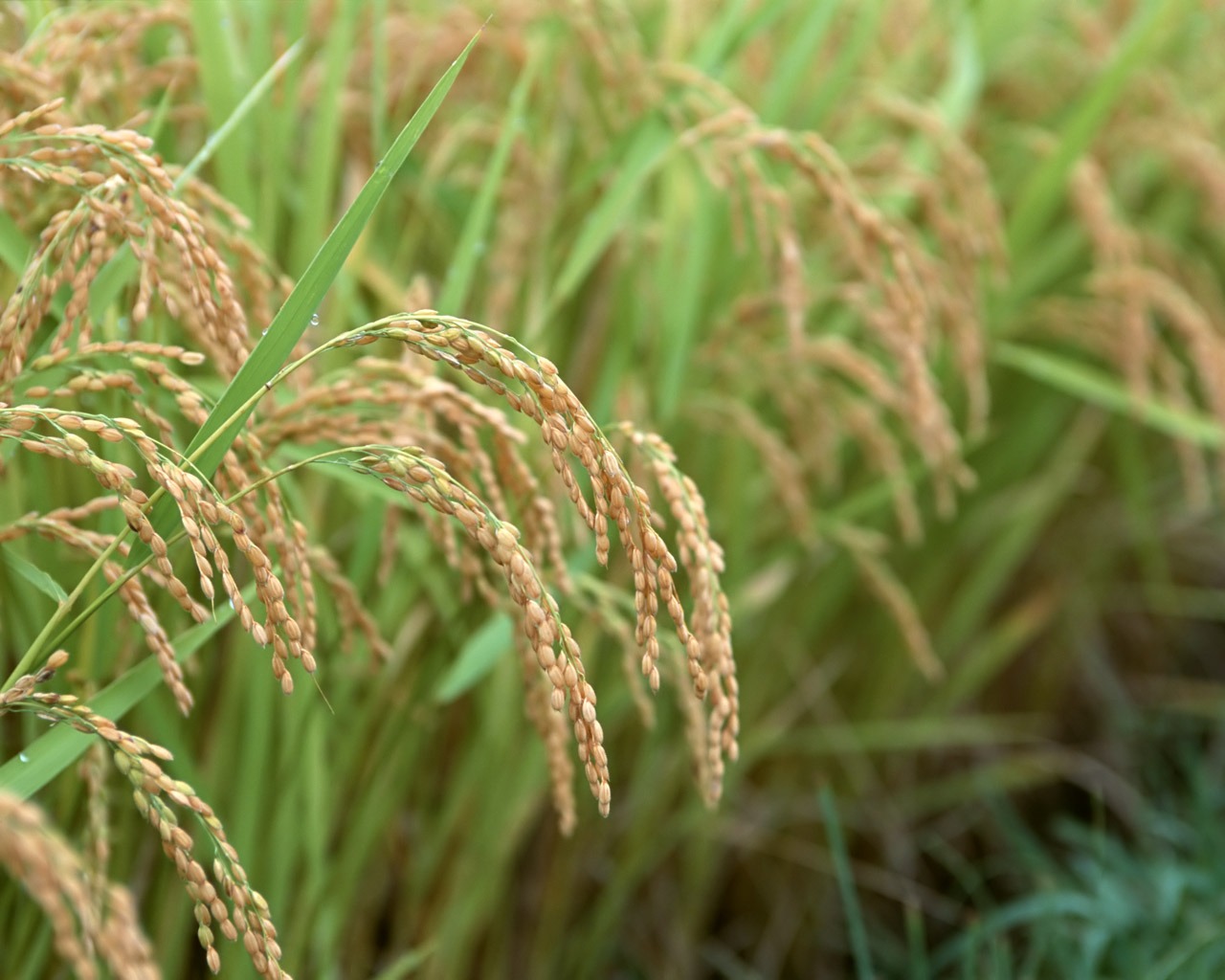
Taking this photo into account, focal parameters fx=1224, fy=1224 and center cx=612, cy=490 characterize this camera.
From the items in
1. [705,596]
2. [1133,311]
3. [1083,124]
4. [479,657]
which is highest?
[1083,124]

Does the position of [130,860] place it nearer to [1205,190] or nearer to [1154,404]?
[1154,404]

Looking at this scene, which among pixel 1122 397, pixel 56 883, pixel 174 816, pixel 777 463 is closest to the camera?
pixel 56 883

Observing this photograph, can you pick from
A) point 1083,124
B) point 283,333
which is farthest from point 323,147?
point 1083,124

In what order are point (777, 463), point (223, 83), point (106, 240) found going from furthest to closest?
point (777, 463)
point (223, 83)
point (106, 240)

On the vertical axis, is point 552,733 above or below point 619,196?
below

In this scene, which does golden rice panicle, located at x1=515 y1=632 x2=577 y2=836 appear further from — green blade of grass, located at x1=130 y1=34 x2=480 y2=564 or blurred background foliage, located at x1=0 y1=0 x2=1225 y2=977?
green blade of grass, located at x1=130 y1=34 x2=480 y2=564

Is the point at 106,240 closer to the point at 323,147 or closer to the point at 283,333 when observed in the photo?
the point at 283,333

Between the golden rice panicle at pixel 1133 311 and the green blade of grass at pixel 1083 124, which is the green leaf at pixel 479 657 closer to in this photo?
the golden rice panicle at pixel 1133 311
